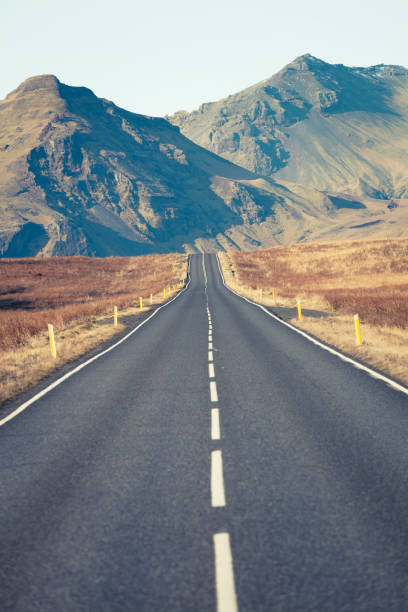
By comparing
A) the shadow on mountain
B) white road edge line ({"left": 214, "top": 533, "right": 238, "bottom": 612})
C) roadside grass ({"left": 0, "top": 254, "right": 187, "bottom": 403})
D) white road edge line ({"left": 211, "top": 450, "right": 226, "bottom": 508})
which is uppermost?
the shadow on mountain

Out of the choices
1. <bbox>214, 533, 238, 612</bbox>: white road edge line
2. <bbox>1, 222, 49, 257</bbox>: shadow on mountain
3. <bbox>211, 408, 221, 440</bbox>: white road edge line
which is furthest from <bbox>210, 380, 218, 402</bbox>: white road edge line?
<bbox>1, 222, 49, 257</bbox>: shadow on mountain

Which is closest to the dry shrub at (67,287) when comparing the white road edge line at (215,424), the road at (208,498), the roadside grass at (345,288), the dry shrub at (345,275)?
the roadside grass at (345,288)

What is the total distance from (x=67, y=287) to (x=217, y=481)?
59564 millimetres

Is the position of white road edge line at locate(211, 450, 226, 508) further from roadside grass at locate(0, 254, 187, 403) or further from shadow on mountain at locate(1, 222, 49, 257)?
shadow on mountain at locate(1, 222, 49, 257)

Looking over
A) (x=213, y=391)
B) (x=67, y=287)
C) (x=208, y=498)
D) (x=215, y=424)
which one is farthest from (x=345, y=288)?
(x=208, y=498)

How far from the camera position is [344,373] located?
39.4 feet

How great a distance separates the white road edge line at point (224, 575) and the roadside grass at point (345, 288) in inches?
312

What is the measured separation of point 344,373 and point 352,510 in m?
7.19

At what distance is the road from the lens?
390 cm

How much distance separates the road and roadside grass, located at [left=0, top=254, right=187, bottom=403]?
13.3 ft

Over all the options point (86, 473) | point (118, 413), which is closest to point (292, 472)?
point (86, 473)

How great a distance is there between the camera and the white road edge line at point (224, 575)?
3686 millimetres

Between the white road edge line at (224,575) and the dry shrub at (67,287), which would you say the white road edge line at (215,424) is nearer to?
the white road edge line at (224,575)

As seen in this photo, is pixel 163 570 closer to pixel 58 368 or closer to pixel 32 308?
pixel 58 368
